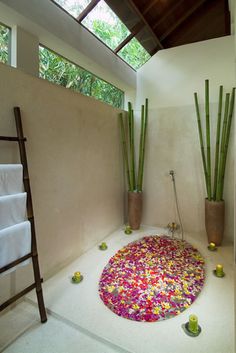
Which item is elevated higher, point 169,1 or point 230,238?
point 169,1

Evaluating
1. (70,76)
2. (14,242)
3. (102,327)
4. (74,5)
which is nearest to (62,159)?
(14,242)

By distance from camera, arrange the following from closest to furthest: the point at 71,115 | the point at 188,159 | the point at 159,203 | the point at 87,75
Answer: the point at 71,115 < the point at 87,75 < the point at 188,159 < the point at 159,203

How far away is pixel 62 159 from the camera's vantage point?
224 cm

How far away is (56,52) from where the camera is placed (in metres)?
2.40

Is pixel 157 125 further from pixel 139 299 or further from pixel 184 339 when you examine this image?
pixel 184 339

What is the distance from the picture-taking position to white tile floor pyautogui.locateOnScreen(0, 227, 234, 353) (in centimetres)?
137

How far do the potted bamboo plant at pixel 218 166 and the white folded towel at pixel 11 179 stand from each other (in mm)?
2330

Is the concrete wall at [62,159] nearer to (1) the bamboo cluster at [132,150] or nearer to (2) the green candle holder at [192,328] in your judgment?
(1) the bamboo cluster at [132,150]

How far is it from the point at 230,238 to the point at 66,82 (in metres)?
3.08

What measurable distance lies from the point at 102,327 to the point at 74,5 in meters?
3.18

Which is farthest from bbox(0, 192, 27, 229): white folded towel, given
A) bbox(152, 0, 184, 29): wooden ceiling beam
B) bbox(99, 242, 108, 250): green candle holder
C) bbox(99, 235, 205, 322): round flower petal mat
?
bbox(152, 0, 184, 29): wooden ceiling beam

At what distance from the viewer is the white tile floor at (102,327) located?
4.50ft

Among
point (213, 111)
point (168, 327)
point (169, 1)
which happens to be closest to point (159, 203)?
point (213, 111)


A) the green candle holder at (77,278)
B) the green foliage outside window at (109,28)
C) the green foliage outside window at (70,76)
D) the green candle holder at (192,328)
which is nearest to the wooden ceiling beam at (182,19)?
the green foliage outside window at (109,28)
